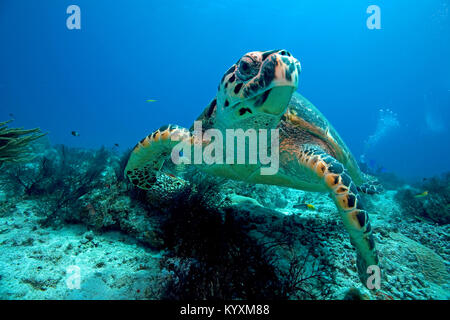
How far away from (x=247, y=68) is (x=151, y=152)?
182 cm

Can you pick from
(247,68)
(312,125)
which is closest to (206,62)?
(312,125)

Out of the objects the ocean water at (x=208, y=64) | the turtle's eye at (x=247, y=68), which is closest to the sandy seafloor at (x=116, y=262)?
the turtle's eye at (x=247, y=68)

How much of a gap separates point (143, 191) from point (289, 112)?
2649mm

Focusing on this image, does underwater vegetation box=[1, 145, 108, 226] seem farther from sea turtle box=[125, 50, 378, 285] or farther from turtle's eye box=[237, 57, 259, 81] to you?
turtle's eye box=[237, 57, 259, 81]

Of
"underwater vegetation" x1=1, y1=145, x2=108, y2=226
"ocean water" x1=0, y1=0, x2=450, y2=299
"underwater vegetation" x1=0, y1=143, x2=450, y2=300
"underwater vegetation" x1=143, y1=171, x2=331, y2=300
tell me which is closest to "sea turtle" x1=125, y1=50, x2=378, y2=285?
"underwater vegetation" x1=0, y1=143, x2=450, y2=300

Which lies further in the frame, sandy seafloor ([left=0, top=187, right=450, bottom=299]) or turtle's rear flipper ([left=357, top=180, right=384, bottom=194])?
turtle's rear flipper ([left=357, top=180, right=384, bottom=194])

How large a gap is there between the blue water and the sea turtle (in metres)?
54.7

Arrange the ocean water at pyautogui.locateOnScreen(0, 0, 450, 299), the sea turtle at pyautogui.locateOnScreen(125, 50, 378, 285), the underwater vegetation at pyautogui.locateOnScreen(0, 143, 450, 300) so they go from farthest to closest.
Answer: the ocean water at pyautogui.locateOnScreen(0, 0, 450, 299) → the underwater vegetation at pyautogui.locateOnScreen(0, 143, 450, 300) → the sea turtle at pyautogui.locateOnScreen(125, 50, 378, 285)

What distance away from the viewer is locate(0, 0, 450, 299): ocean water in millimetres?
63844

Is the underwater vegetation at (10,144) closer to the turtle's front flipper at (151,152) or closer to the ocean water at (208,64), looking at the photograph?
the turtle's front flipper at (151,152)

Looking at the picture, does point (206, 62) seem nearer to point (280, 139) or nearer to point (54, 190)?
point (54, 190)

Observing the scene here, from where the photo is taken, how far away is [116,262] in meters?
2.45

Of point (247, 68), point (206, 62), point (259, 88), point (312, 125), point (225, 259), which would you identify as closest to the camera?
point (259, 88)
